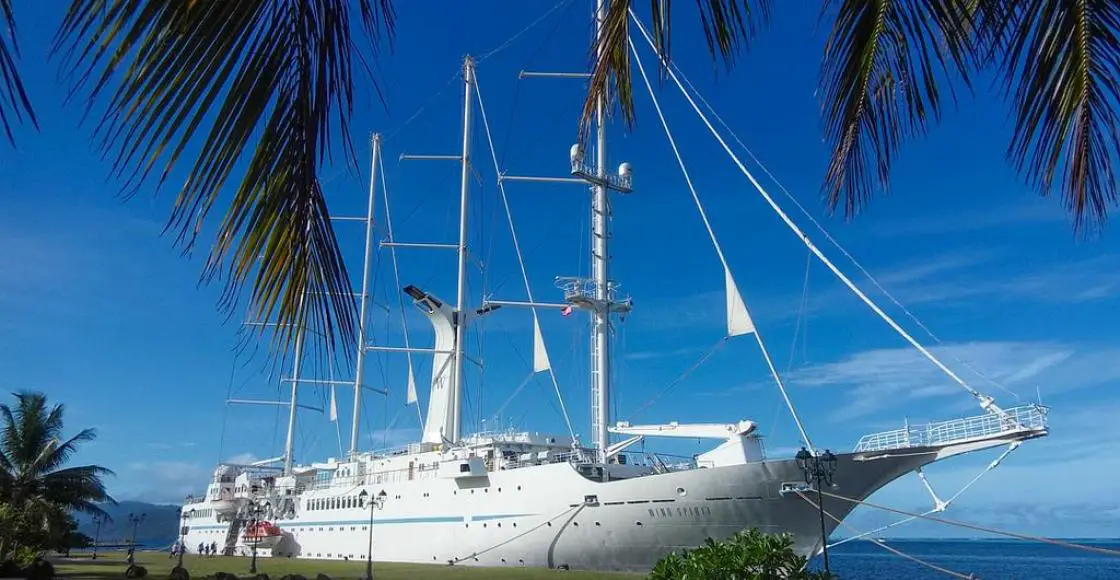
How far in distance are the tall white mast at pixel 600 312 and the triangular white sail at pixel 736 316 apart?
575cm

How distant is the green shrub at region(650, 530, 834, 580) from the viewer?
8594 millimetres

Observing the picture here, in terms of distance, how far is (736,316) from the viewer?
87.6ft

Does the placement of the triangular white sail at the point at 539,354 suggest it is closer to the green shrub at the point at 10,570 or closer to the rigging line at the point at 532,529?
the rigging line at the point at 532,529

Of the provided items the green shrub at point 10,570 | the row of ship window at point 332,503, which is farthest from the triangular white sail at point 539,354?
the green shrub at point 10,570

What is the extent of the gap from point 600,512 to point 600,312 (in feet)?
27.3

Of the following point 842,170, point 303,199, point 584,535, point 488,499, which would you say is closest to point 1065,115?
point 842,170

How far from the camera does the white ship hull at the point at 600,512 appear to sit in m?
24.7

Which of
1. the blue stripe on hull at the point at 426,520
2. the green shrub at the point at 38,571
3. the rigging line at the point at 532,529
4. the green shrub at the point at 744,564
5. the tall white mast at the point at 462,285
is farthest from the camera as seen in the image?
the tall white mast at the point at 462,285

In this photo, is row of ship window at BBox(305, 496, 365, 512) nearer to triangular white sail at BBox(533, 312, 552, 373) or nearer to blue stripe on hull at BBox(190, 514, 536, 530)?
blue stripe on hull at BBox(190, 514, 536, 530)

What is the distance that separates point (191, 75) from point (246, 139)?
0.18 m

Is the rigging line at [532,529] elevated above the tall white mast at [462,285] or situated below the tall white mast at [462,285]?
below

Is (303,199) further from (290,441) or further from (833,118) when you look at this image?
(290,441)

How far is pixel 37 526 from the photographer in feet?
93.4

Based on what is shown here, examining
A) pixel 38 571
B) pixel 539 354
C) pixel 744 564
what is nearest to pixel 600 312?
pixel 539 354
